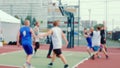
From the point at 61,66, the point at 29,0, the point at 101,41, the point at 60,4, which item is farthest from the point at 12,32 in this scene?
the point at 29,0

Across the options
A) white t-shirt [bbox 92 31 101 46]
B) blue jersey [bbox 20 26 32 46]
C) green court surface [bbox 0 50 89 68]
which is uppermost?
blue jersey [bbox 20 26 32 46]

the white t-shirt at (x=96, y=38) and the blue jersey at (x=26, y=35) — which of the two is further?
the white t-shirt at (x=96, y=38)

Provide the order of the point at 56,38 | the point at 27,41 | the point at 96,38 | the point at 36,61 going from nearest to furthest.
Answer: the point at 27,41 < the point at 56,38 < the point at 36,61 < the point at 96,38

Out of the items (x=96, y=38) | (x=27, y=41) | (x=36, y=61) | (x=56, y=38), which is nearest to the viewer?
(x=27, y=41)

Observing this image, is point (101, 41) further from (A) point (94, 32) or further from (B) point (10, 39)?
(B) point (10, 39)

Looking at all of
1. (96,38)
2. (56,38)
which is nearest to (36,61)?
(56,38)

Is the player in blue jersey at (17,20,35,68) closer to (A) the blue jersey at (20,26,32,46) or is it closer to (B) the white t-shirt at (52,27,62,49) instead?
(A) the blue jersey at (20,26,32,46)

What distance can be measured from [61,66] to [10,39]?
21.5 meters

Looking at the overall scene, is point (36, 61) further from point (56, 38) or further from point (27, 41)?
point (27, 41)

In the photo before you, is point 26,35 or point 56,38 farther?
point 56,38

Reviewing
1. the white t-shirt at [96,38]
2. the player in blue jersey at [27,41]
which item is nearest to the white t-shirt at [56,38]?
the player in blue jersey at [27,41]

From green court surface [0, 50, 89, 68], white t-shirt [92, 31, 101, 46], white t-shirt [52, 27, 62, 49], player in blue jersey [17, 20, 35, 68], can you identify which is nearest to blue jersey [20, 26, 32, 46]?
player in blue jersey [17, 20, 35, 68]

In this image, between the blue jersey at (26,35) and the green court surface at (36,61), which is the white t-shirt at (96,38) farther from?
the blue jersey at (26,35)

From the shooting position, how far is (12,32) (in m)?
32.5
